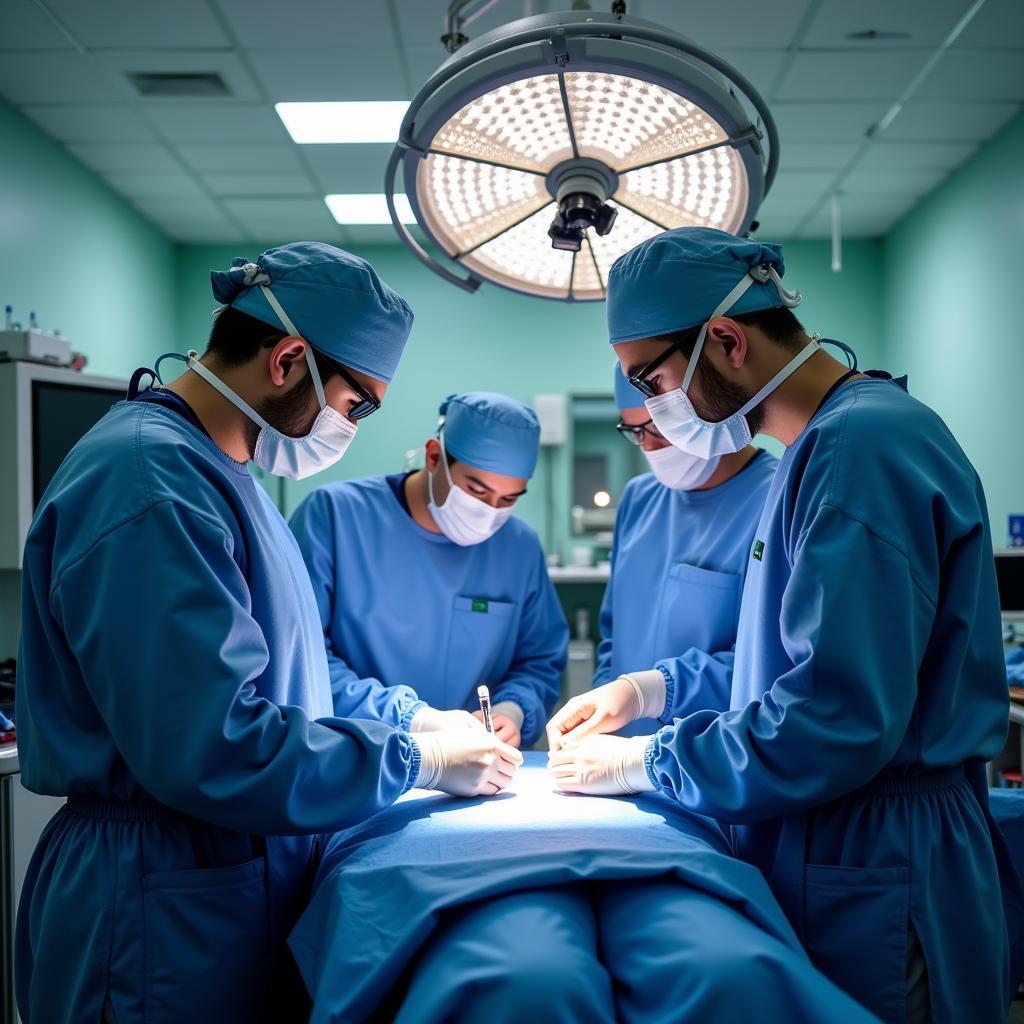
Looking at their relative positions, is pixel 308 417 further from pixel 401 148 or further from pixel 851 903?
pixel 851 903

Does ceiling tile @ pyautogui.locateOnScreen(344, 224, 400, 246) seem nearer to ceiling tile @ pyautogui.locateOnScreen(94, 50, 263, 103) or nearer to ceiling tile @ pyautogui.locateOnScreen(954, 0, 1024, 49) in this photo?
ceiling tile @ pyautogui.locateOnScreen(94, 50, 263, 103)

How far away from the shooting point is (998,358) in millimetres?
3908

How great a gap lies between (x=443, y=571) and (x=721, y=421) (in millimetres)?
862

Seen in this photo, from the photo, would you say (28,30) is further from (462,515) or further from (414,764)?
(414,764)

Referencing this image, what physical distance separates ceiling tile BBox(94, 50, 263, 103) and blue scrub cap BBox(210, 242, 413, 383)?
97.9 inches

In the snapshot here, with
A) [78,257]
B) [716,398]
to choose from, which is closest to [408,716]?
[716,398]

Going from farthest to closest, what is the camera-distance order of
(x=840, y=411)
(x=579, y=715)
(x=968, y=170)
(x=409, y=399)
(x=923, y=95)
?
(x=409, y=399) < (x=968, y=170) < (x=923, y=95) < (x=579, y=715) < (x=840, y=411)

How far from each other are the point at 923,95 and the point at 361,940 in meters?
3.91

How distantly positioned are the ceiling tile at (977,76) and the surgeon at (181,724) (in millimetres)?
3185

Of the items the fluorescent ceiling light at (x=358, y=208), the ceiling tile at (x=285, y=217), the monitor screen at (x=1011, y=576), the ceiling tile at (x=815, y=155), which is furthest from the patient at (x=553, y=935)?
the ceiling tile at (x=285, y=217)

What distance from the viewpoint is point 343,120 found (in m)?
3.76

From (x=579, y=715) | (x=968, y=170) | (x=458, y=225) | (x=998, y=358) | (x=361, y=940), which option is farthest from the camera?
(x=968, y=170)

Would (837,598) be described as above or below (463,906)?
above

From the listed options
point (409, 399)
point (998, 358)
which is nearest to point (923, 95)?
point (998, 358)
